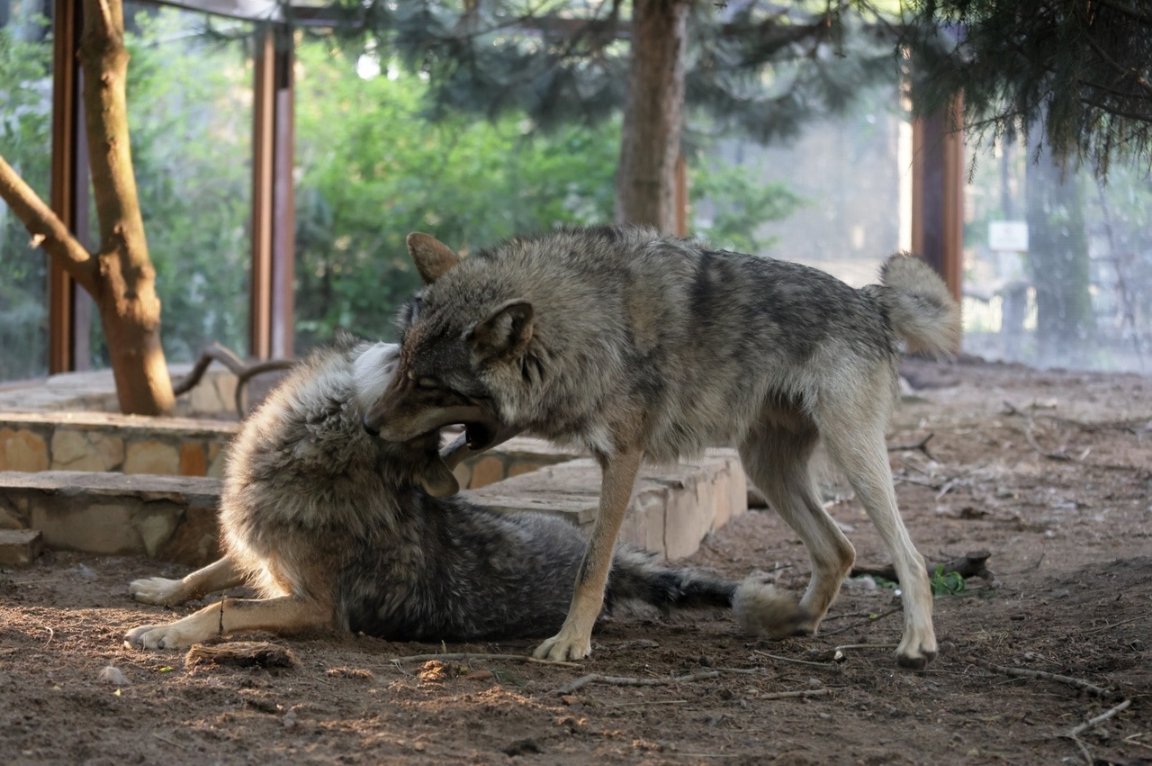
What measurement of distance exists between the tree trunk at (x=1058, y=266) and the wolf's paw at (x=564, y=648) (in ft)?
41.6

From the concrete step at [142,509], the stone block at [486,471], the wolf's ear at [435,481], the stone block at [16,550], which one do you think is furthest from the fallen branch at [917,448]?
the stone block at [16,550]

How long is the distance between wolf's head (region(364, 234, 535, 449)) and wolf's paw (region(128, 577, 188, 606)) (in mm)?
1103

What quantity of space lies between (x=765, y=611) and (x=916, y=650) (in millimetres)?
578

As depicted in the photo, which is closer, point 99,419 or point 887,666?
point 887,666

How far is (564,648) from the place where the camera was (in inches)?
153

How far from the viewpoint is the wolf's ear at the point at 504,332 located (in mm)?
3826

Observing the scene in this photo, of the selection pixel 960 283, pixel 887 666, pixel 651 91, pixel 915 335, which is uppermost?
pixel 651 91

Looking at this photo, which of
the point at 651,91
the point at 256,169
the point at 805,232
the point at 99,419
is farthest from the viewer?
the point at 805,232

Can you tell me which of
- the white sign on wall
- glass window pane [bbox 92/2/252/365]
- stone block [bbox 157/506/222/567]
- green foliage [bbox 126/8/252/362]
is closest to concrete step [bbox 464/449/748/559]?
stone block [bbox 157/506/222/567]

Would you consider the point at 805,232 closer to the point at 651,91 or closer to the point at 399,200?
the point at 399,200

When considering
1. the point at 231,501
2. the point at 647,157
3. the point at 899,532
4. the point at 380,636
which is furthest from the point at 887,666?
the point at 647,157

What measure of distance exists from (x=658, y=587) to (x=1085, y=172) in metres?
12.0

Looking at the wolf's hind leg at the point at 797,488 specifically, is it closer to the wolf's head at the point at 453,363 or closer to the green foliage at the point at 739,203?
the wolf's head at the point at 453,363

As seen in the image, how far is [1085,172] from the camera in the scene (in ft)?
48.0
